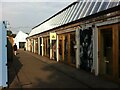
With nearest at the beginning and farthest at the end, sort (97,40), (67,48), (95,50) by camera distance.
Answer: (97,40) < (95,50) < (67,48)

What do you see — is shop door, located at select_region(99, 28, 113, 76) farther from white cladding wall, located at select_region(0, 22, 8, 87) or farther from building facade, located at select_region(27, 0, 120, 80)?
white cladding wall, located at select_region(0, 22, 8, 87)

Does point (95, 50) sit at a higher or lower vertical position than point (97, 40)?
lower

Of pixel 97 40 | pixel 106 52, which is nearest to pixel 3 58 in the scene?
pixel 106 52

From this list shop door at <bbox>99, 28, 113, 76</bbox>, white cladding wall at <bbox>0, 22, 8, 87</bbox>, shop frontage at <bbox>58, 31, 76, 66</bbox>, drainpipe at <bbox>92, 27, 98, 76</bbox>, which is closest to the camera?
white cladding wall at <bbox>0, 22, 8, 87</bbox>

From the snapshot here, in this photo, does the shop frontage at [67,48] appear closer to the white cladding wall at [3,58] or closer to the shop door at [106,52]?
the shop door at [106,52]

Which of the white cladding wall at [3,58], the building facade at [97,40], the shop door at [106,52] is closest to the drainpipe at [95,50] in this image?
the building facade at [97,40]

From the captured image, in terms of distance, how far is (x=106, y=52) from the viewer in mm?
12719

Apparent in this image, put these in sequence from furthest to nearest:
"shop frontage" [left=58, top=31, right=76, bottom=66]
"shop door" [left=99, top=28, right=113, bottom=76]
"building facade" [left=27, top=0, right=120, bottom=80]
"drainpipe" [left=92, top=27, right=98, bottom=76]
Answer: "shop frontage" [left=58, top=31, right=76, bottom=66], "drainpipe" [left=92, top=27, right=98, bottom=76], "shop door" [left=99, top=28, right=113, bottom=76], "building facade" [left=27, top=0, right=120, bottom=80]

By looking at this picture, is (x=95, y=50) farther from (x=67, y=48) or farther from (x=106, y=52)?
(x=67, y=48)

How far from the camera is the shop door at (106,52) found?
12163mm

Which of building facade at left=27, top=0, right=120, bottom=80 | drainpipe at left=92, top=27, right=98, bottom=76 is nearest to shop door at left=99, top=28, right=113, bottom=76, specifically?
building facade at left=27, top=0, right=120, bottom=80

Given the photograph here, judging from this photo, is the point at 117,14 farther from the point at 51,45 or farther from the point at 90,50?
the point at 51,45

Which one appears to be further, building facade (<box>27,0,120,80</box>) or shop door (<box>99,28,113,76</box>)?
shop door (<box>99,28,113,76</box>)

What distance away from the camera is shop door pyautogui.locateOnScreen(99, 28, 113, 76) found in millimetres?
12163
